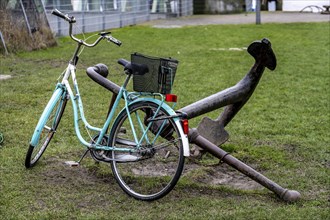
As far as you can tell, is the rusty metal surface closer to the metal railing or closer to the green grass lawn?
the green grass lawn

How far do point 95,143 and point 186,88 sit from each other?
455cm

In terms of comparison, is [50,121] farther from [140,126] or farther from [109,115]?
[140,126]

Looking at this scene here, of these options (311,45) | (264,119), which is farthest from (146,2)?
(264,119)

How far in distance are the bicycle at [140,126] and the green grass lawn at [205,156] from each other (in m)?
0.17

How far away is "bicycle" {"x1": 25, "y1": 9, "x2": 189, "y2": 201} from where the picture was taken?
14.9 feet

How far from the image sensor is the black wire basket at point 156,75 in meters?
4.53

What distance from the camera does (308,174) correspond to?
5406 millimetres

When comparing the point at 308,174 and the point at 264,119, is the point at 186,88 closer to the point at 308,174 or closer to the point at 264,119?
the point at 264,119

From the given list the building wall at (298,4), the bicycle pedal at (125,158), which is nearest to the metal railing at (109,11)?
the building wall at (298,4)

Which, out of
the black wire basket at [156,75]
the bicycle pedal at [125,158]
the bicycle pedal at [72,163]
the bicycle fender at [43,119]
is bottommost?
the bicycle pedal at [72,163]

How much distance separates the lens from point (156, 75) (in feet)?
15.0

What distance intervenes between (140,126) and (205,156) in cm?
114

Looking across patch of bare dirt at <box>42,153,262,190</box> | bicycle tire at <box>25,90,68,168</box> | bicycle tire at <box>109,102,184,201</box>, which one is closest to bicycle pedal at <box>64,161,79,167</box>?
patch of bare dirt at <box>42,153,262,190</box>

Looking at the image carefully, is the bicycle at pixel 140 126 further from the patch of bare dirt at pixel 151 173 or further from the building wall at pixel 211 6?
the building wall at pixel 211 6
